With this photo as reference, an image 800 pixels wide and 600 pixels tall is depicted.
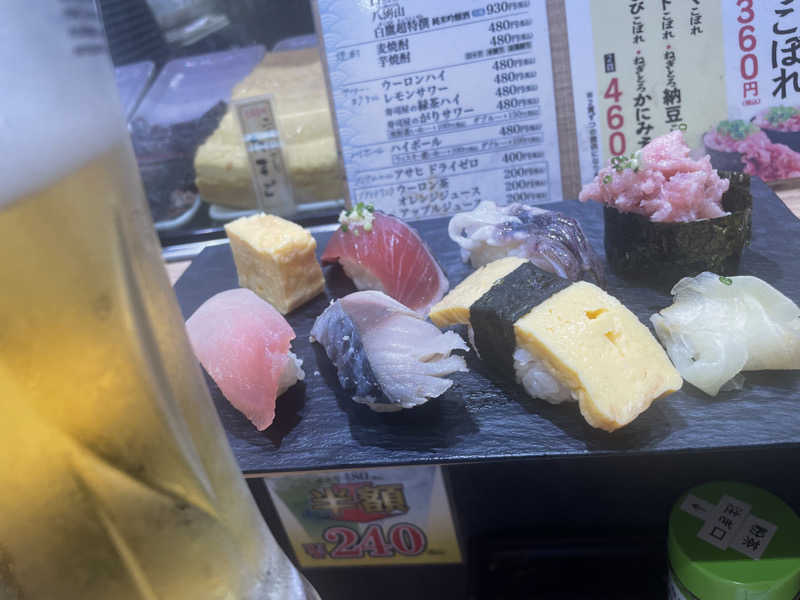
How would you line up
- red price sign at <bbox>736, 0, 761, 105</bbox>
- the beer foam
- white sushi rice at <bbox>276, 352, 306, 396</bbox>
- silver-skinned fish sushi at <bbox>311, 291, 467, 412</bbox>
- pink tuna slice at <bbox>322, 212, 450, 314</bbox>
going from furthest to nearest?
red price sign at <bbox>736, 0, 761, 105</bbox>, pink tuna slice at <bbox>322, 212, 450, 314</bbox>, white sushi rice at <bbox>276, 352, 306, 396</bbox>, silver-skinned fish sushi at <bbox>311, 291, 467, 412</bbox>, the beer foam

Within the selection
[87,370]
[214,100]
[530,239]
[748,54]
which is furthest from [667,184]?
[214,100]

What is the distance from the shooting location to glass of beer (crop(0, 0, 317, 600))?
15.3 inches

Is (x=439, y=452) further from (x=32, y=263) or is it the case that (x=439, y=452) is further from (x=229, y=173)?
(x=229, y=173)

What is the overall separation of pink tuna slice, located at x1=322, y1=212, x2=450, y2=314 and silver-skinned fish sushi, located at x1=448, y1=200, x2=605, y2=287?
120 mm

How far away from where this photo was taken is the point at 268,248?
1586mm

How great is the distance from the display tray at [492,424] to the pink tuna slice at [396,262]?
0.80 ft

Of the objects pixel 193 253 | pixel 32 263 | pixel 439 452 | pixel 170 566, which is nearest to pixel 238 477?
pixel 170 566

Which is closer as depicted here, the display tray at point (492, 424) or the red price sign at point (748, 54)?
the display tray at point (492, 424)

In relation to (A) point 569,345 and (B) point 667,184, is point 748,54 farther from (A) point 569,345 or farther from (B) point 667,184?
(A) point 569,345

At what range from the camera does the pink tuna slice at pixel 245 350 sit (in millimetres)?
1268

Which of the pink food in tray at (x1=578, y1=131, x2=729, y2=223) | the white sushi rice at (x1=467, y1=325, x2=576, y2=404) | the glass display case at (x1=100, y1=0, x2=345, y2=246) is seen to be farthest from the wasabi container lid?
the glass display case at (x1=100, y1=0, x2=345, y2=246)

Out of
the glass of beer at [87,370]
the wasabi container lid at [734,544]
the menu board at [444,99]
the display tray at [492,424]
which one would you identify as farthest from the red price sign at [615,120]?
the glass of beer at [87,370]

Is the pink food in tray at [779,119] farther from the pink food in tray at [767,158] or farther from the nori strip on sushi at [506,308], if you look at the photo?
the nori strip on sushi at [506,308]

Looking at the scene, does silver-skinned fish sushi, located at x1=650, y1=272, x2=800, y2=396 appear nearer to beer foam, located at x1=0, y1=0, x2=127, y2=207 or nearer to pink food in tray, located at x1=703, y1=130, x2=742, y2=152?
pink food in tray, located at x1=703, y1=130, x2=742, y2=152
